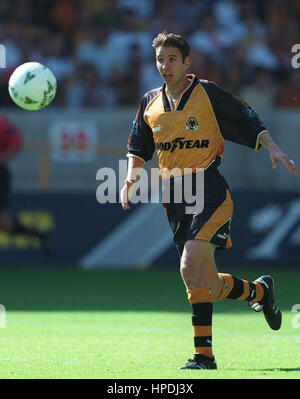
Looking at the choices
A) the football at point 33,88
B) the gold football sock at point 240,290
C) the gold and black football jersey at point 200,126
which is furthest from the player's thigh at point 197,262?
the football at point 33,88

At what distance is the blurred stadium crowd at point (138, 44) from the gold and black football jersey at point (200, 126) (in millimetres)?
9797

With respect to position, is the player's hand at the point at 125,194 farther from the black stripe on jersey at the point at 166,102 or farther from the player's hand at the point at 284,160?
the player's hand at the point at 284,160

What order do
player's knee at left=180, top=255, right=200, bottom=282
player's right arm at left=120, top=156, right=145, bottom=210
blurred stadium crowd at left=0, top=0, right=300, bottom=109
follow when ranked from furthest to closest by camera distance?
blurred stadium crowd at left=0, top=0, right=300, bottom=109, player's right arm at left=120, top=156, right=145, bottom=210, player's knee at left=180, top=255, right=200, bottom=282

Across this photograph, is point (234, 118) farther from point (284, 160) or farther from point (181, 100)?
point (284, 160)

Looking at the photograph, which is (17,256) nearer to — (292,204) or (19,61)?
(19,61)

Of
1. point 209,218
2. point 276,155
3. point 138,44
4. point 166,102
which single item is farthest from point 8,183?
point 276,155

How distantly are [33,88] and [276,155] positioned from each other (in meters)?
2.29

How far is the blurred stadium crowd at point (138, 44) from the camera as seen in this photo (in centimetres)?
1720

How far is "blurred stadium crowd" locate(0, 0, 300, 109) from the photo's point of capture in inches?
677

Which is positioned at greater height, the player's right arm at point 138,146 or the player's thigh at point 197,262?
the player's right arm at point 138,146

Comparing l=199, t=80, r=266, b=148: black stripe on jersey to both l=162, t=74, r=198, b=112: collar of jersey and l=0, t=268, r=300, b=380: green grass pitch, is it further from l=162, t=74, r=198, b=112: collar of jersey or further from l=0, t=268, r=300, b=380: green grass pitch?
l=0, t=268, r=300, b=380: green grass pitch

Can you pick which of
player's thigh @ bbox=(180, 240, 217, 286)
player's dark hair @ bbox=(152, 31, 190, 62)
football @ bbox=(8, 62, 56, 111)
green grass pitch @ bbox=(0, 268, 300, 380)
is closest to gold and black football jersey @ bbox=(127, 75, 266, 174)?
player's dark hair @ bbox=(152, 31, 190, 62)

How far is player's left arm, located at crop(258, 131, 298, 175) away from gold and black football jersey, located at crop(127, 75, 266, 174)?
0.21ft
